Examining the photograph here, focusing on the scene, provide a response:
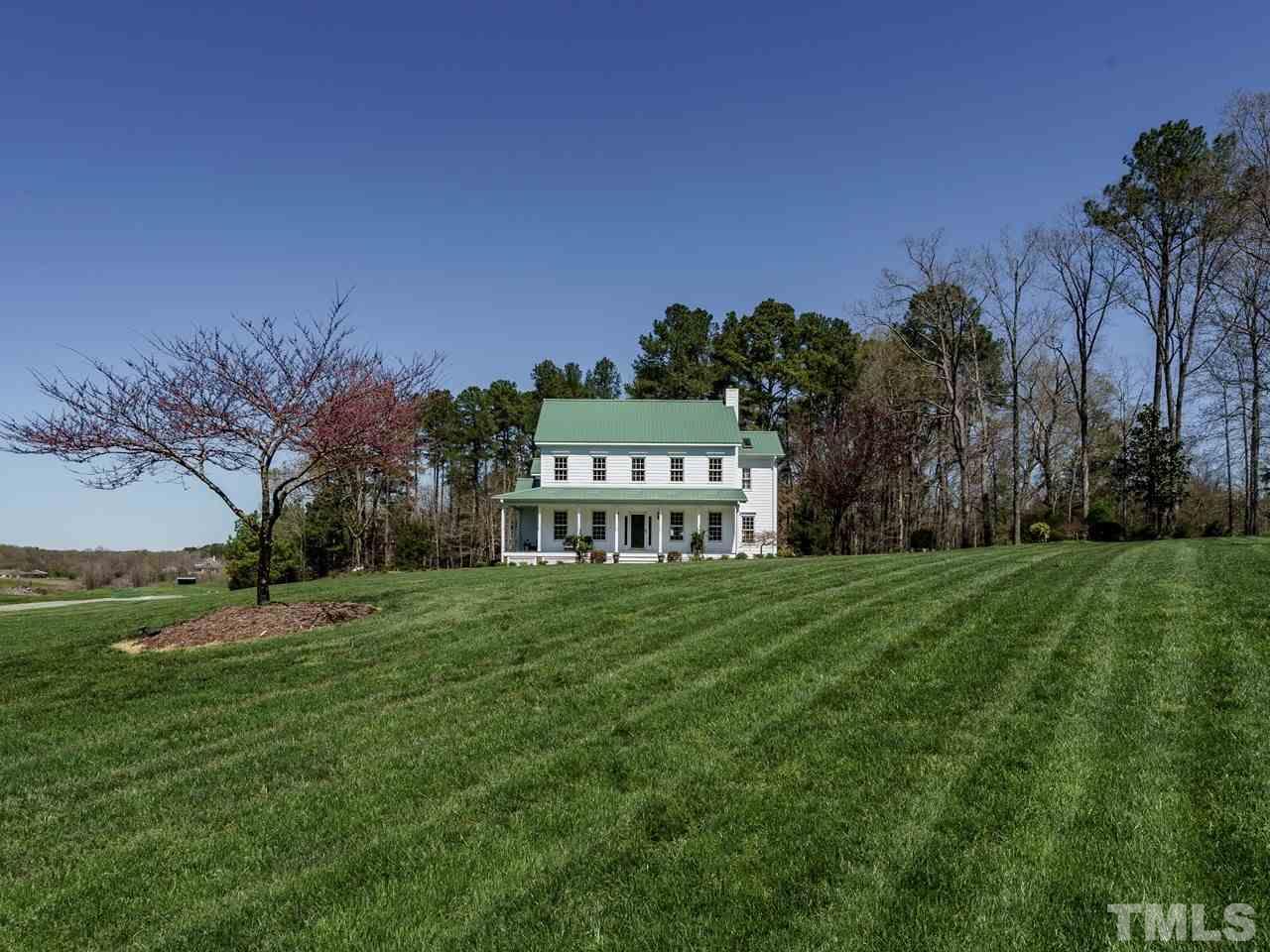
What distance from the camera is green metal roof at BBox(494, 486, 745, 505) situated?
31359 millimetres

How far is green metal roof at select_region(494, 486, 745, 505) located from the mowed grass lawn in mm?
21974

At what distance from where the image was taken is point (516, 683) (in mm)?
7262

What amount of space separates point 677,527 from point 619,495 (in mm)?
2953

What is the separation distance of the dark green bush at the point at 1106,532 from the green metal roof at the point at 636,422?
1368 centimetres

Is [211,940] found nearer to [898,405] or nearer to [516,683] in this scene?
[516,683]

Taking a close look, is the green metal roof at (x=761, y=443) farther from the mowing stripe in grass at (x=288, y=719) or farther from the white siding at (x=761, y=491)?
the mowing stripe in grass at (x=288, y=719)

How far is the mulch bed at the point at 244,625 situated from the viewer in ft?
32.3

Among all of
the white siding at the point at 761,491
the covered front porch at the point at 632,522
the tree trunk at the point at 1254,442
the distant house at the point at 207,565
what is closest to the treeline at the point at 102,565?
the distant house at the point at 207,565

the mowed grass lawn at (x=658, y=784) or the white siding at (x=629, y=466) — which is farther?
the white siding at (x=629, y=466)

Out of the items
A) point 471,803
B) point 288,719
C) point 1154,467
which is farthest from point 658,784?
point 1154,467

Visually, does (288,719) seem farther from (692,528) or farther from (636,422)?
(636,422)

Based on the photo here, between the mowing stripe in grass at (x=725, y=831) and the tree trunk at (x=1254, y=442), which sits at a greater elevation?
the tree trunk at (x=1254, y=442)

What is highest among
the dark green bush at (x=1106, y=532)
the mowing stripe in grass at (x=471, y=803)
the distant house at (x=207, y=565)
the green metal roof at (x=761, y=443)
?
the green metal roof at (x=761, y=443)

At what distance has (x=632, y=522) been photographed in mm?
32969
